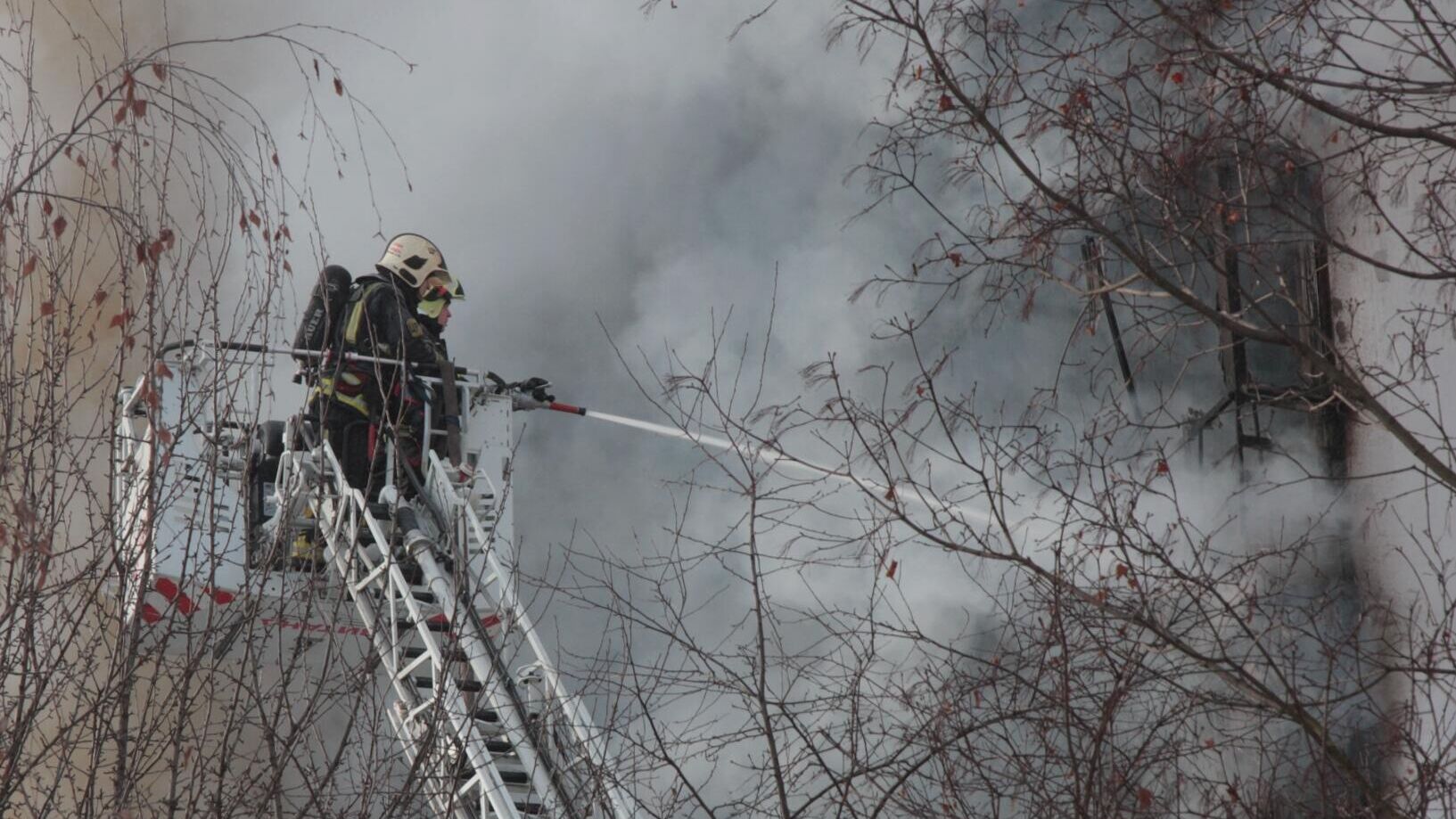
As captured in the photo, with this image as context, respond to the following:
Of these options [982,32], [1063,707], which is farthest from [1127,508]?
[982,32]

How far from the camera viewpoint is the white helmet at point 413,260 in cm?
1059

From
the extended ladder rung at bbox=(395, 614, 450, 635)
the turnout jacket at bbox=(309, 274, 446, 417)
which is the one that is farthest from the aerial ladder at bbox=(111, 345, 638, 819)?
the turnout jacket at bbox=(309, 274, 446, 417)

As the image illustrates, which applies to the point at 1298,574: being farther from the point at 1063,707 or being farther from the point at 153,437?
the point at 153,437

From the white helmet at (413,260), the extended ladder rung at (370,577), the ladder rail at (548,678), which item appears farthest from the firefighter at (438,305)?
the extended ladder rung at (370,577)

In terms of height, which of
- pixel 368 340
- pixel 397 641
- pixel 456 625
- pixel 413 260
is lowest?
pixel 456 625

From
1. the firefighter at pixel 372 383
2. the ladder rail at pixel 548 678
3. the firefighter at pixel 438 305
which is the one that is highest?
the firefighter at pixel 438 305

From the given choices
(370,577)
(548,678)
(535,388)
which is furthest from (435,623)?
(535,388)

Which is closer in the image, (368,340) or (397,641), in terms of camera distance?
(397,641)

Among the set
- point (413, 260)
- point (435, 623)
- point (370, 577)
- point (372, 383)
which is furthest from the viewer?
point (413, 260)

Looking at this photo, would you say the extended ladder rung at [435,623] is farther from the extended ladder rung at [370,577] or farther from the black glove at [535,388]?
the black glove at [535,388]

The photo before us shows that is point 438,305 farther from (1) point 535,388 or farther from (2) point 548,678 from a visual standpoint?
(2) point 548,678

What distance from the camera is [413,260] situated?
10648mm

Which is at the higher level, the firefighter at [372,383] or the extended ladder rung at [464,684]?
the firefighter at [372,383]

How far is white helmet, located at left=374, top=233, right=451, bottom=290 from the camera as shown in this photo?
34.8 feet
